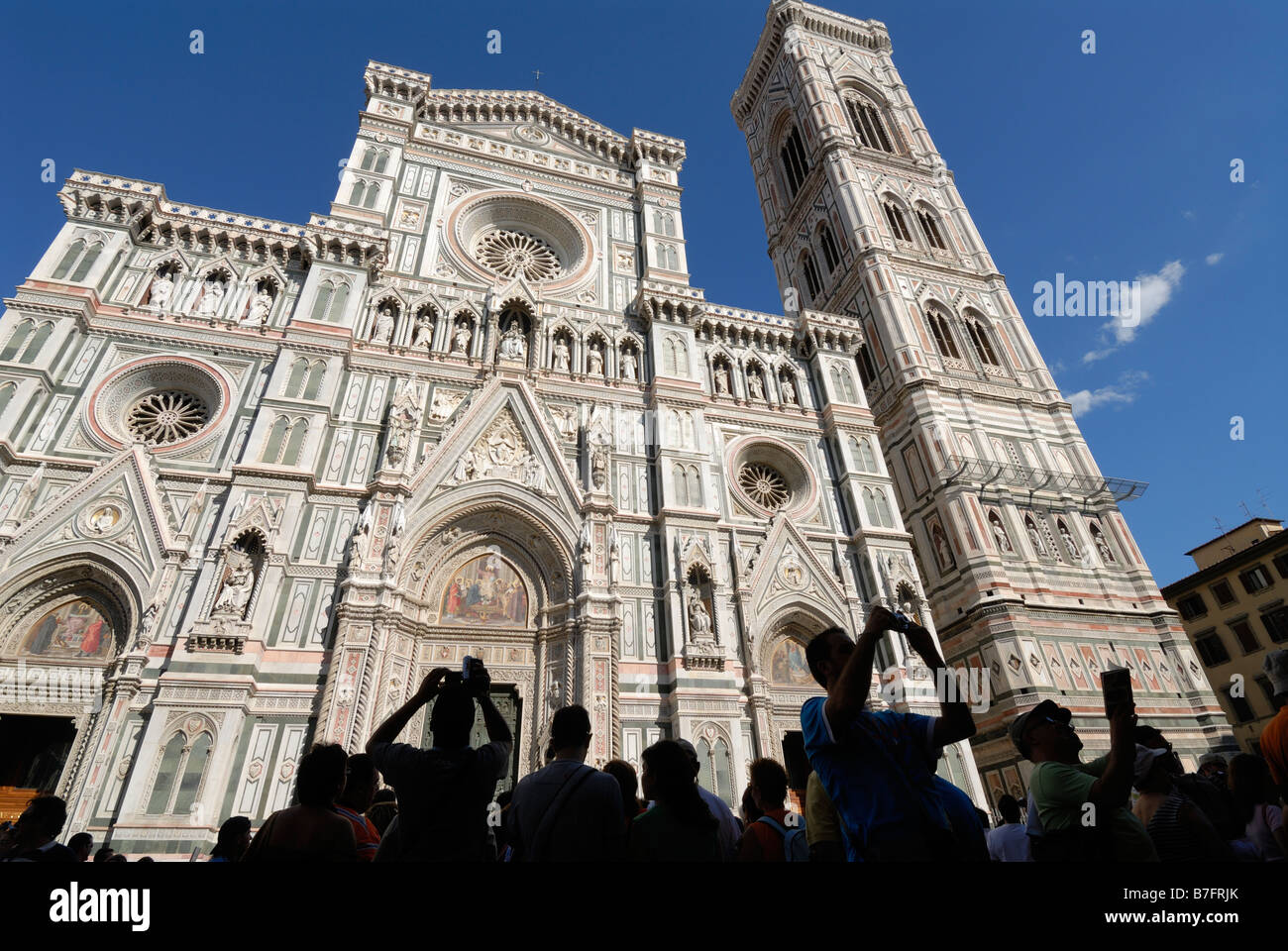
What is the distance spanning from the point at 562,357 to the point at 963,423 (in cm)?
1355

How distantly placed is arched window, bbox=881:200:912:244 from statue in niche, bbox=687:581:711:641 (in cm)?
2002

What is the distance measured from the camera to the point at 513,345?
18.2m

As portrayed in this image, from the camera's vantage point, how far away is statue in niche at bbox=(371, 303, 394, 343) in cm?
1731

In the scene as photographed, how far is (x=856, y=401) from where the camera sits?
68.2 ft


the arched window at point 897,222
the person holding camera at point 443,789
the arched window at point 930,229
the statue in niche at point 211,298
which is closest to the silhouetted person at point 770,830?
the person holding camera at point 443,789

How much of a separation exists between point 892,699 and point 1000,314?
17.5 m

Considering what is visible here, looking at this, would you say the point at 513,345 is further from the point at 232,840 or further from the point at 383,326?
the point at 232,840

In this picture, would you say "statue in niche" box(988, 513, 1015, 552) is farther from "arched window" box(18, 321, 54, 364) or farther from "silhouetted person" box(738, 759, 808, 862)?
"arched window" box(18, 321, 54, 364)

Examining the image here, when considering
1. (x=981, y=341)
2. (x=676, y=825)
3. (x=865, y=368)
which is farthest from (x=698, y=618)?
(x=981, y=341)

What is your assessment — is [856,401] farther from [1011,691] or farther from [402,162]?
[402,162]

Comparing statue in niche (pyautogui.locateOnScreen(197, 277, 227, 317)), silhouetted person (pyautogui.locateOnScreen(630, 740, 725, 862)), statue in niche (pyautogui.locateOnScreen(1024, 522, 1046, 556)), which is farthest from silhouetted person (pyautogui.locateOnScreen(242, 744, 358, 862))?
statue in niche (pyautogui.locateOnScreen(1024, 522, 1046, 556))

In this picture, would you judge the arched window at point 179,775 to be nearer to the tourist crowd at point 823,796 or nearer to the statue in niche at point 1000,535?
the tourist crowd at point 823,796
